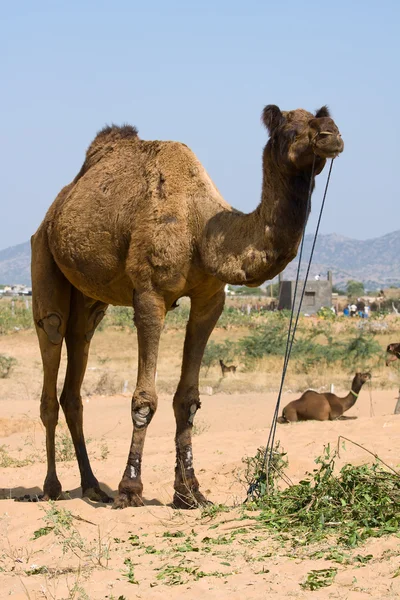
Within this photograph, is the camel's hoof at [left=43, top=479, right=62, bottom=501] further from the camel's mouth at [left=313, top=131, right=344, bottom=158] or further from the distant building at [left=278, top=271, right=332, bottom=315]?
the distant building at [left=278, top=271, right=332, bottom=315]

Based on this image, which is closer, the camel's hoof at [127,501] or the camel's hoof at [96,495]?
the camel's hoof at [127,501]

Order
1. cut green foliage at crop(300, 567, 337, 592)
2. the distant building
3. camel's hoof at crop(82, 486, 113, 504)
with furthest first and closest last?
the distant building < camel's hoof at crop(82, 486, 113, 504) < cut green foliage at crop(300, 567, 337, 592)

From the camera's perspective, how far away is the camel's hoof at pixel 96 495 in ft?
29.0

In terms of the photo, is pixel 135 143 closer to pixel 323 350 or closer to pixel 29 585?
pixel 29 585

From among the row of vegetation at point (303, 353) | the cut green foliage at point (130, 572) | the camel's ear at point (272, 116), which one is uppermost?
the camel's ear at point (272, 116)

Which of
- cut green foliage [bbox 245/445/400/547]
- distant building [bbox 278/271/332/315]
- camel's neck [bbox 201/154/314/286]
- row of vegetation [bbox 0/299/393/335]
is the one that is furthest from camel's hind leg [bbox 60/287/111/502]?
distant building [bbox 278/271/332/315]

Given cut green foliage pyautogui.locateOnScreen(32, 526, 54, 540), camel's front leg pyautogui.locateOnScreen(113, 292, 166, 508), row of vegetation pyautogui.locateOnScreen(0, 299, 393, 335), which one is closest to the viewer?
cut green foliage pyautogui.locateOnScreen(32, 526, 54, 540)

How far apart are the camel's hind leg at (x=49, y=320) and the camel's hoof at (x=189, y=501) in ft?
5.22

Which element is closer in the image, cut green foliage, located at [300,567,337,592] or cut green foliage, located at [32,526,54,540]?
cut green foliage, located at [300,567,337,592]

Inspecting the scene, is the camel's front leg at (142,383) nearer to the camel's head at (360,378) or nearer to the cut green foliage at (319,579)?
the cut green foliage at (319,579)

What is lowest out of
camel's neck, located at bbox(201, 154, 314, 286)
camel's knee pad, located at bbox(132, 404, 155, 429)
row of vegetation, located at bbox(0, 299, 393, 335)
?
camel's knee pad, located at bbox(132, 404, 155, 429)

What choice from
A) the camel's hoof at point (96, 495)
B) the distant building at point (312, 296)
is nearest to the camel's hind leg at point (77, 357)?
the camel's hoof at point (96, 495)

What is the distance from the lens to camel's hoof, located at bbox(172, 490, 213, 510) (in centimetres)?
782

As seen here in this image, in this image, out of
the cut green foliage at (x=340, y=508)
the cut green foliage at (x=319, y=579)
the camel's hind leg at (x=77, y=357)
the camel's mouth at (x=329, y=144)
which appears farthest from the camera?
the camel's hind leg at (x=77, y=357)
